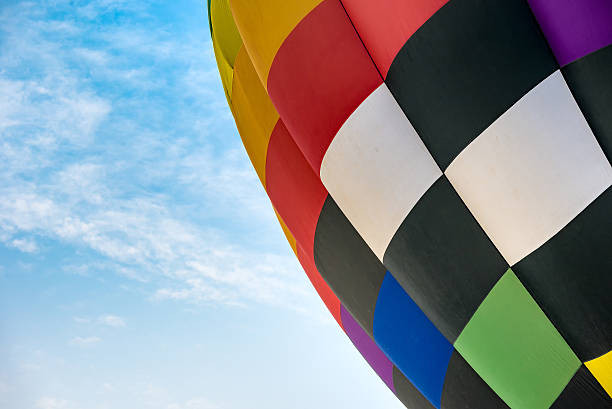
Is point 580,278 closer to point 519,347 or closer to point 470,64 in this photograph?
point 519,347

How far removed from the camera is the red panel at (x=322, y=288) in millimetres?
2613

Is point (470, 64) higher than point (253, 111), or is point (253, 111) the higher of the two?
point (253, 111)

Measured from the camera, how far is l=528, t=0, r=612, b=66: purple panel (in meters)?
1.29

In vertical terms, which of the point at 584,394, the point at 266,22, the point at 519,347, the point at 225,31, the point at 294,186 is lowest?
the point at 584,394

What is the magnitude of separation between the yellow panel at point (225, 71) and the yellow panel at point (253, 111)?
0.35 feet

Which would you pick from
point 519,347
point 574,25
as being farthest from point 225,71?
point 519,347

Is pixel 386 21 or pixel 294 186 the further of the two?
pixel 294 186

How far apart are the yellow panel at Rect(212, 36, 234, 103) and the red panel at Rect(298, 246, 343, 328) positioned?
0.83m

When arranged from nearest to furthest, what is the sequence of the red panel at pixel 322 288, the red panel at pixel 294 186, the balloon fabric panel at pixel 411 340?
the balloon fabric panel at pixel 411 340 → the red panel at pixel 294 186 → the red panel at pixel 322 288

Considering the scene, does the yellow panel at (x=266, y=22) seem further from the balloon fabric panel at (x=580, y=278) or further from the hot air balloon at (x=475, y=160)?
the balloon fabric panel at (x=580, y=278)

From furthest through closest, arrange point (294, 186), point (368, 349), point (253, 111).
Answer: point (368, 349)
point (253, 111)
point (294, 186)

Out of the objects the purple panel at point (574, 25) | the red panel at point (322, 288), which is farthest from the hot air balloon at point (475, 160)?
the red panel at point (322, 288)

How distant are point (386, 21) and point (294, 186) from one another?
85cm

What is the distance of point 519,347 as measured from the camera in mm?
1467
